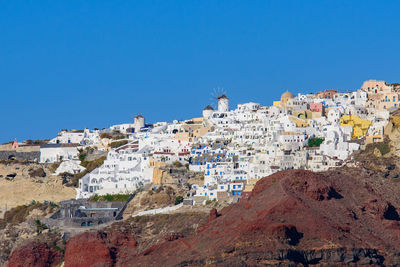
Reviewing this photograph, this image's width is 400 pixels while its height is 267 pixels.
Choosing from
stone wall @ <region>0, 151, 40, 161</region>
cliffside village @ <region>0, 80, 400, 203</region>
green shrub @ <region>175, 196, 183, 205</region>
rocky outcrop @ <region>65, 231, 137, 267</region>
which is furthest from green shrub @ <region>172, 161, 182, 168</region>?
stone wall @ <region>0, 151, 40, 161</region>

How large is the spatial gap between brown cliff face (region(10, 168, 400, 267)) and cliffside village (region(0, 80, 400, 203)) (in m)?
10.0

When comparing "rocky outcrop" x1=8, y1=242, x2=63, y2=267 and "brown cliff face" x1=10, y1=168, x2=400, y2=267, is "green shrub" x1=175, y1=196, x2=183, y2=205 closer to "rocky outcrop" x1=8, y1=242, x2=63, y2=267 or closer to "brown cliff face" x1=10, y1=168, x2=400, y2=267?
"brown cliff face" x1=10, y1=168, x2=400, y2=267

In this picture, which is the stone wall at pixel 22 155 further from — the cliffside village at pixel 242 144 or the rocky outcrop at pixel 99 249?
the rocky outcrop at pixel 99 249

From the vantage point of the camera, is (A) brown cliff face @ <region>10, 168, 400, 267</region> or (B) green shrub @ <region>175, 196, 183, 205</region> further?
(B) green shrub @ <region>175, 196, 183, 205</region>

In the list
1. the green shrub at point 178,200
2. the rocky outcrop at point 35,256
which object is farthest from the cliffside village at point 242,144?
the rocky outcrop at point 35,256

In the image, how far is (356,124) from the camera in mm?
88500

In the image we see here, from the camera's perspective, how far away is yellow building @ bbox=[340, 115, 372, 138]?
3428 inches

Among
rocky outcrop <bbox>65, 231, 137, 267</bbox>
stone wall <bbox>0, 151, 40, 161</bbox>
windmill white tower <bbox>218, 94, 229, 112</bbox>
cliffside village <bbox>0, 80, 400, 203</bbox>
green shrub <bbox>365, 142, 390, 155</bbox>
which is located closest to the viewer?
rocky outcrop <bbox>65, 231, 137, 267</bbox>

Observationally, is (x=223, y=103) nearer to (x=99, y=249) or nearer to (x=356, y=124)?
(x=356, y=124)

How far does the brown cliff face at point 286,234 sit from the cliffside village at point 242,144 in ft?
32.8

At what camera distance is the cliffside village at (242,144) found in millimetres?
81250

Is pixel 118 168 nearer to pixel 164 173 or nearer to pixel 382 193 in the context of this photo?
pixel 164 173

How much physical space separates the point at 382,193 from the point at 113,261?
2033cm

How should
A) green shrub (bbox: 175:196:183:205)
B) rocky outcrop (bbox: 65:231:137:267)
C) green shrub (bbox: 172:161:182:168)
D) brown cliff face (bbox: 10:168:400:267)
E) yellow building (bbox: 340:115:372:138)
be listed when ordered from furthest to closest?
yellow building (bbox: 340:115:372:138)
green shrub (bbox: 172:161:182:168)
green shrub (bbox: 175:196:183:205)
rocky outcrop (bbox: 65:231:137:267)
brown cliff face (bbox: 10:168:400:267)
